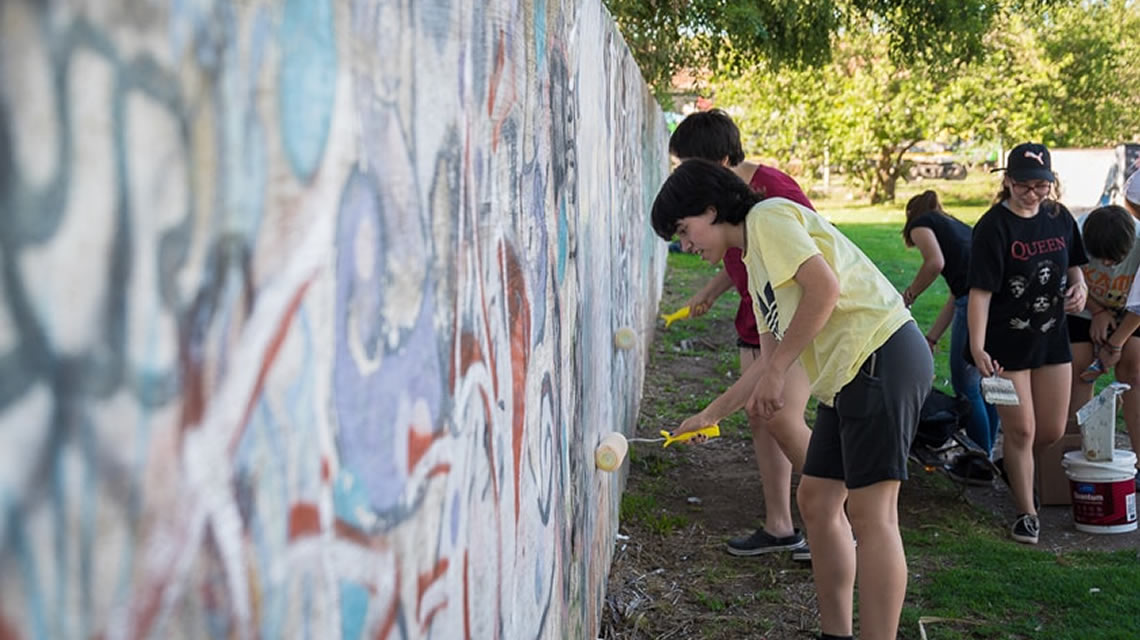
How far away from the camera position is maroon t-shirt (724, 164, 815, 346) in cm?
468

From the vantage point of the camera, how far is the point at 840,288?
3514mm

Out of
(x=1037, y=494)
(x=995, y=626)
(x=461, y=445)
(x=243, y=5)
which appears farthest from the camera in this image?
(x=1037, y=494)

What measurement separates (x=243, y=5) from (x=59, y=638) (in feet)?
1.95

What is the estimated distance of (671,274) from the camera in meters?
17.9

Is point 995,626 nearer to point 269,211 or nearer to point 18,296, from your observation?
point 269,211

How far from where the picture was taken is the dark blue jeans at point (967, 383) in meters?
6.07

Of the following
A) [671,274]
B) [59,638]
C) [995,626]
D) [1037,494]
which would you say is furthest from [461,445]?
[671,274]

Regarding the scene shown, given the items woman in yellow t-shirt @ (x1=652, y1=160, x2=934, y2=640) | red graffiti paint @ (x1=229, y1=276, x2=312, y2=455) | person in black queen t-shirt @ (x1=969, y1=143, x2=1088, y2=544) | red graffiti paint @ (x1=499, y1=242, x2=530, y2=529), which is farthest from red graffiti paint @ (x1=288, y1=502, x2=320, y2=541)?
person in black queen t-shirt @ (x1=969, y1=143, x2=1088, y2=544)

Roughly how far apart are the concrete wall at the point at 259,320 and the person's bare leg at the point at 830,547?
1701 millimetres

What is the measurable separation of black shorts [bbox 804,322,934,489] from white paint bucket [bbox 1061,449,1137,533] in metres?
2.38

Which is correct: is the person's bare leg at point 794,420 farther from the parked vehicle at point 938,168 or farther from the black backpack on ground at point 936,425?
the parked vehicle at point 938,168

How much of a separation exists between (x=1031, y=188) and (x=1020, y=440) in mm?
1173

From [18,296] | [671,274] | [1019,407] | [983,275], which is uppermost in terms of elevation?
[18,296]

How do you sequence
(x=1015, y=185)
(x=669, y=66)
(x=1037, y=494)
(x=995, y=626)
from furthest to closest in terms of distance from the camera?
(x=669, y=66)
(x=1037, y=494)
(x=1015, y=185)
(x=995, y=626)
